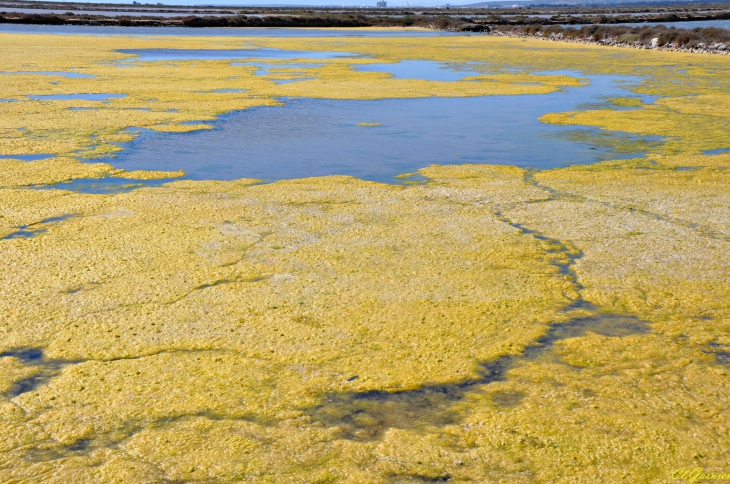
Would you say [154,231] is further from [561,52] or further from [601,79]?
[561,52]

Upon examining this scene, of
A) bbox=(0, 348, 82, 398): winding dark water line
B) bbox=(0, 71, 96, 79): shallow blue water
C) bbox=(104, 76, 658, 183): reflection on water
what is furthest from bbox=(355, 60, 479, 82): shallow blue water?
bbox=(0, 348, 82, 398): winding dark water line

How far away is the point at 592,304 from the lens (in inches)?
210

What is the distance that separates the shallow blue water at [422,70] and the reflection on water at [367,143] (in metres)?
5.93

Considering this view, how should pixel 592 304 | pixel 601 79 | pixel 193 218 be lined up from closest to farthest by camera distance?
pixel 592 304 < pixel 193 218 < pixel 601 79

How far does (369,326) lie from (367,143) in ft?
22.2

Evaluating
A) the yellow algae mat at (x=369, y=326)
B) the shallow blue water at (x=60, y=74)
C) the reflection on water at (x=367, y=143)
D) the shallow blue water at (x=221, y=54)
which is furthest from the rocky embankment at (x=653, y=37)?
the shallow blue water at (x=60, y=74)

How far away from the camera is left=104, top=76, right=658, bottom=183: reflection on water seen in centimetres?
964

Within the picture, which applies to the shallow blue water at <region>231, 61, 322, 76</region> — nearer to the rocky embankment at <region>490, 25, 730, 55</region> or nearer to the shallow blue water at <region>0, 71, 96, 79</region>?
the shallow blue water at <region>0, 71, 96, 79</region>

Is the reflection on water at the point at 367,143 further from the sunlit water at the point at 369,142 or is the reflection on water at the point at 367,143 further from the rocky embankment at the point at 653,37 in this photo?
the rocky embankment at the point at 653,37

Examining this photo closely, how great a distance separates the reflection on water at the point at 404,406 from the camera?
381 cm

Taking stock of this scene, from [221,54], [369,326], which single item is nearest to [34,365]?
[369,326]

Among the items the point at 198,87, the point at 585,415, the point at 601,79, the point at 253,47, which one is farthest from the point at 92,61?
the point at 585,415

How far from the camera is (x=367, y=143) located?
36.9ft

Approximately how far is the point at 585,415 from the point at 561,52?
3114 cm
